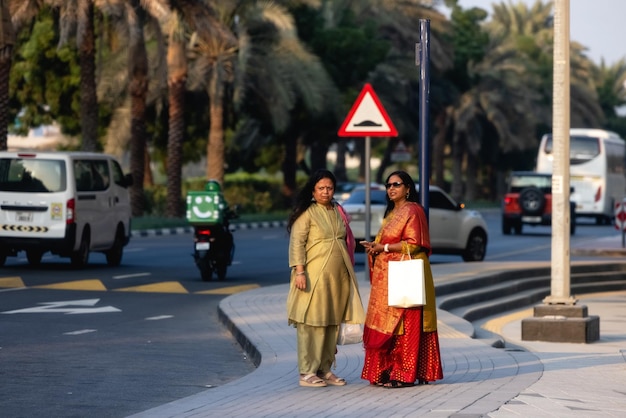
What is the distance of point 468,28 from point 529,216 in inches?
1383

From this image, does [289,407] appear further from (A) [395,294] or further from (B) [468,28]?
(B) [468,28]

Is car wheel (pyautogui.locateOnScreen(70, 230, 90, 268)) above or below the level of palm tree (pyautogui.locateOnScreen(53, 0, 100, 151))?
below

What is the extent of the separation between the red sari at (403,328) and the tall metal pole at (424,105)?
4.02 metres

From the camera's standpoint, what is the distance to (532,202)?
145 feet

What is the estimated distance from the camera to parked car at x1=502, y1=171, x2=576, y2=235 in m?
44.4

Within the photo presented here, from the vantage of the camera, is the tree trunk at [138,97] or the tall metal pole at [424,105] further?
the tree trunk at [138,97]

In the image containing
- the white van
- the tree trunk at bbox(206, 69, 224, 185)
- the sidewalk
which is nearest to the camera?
the sidewalk

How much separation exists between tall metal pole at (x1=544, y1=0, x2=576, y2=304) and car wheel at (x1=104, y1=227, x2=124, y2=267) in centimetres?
1134

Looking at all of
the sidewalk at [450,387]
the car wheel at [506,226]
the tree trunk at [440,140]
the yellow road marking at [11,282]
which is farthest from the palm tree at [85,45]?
the tree trunk at [440,140]

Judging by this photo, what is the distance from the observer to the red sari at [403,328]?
10.6 metres

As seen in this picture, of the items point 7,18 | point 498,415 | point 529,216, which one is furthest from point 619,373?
point 529,216

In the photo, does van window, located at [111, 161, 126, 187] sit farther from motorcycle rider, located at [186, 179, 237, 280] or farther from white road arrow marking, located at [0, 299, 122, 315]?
white road arrow marking, located at [0, 299, 122, 315]

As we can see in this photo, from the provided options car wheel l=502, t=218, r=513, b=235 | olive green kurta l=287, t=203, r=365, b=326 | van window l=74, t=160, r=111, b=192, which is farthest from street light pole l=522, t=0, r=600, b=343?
car wheel l=502, t=218, r=513, b=235

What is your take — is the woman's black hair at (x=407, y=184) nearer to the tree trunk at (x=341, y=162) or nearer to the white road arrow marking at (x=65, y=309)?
the white road arrow marking at (x=65, y=309)
